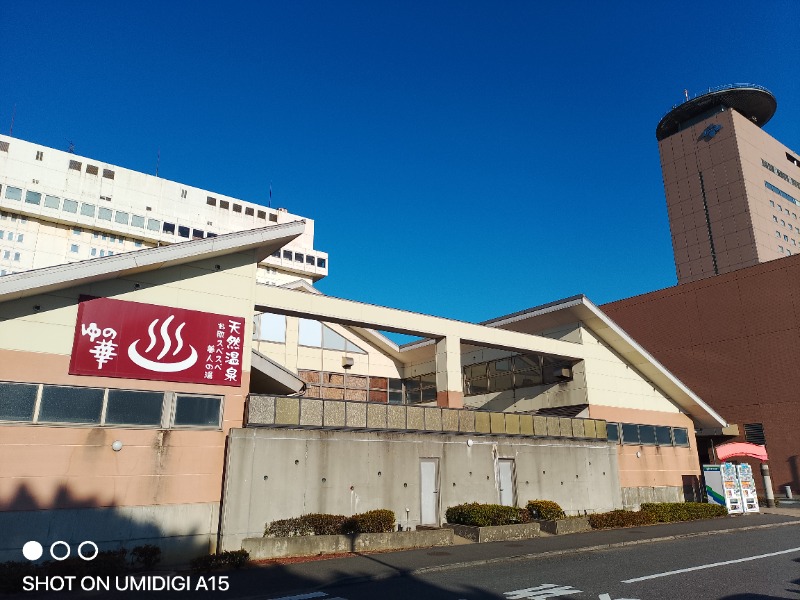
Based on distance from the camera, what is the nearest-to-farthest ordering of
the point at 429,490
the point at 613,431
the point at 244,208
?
the point at 429,490 < the point at 613,431 < the point at 244,208

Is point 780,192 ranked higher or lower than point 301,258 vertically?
higher

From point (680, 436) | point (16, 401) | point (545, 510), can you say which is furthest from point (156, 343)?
point (680, 436)

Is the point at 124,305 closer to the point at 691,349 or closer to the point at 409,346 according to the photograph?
the point at 409,346

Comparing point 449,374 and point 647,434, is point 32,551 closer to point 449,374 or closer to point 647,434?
point 449,374

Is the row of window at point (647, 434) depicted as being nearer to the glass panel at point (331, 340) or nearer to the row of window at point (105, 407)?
the glass panel at point (331, 340)

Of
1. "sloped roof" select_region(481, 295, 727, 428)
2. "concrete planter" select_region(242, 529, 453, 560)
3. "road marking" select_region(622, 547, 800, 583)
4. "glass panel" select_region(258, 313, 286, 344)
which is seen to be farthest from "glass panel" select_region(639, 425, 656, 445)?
"glass panel" select_region(258, 313, 286, 344)

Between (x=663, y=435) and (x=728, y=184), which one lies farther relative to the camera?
(x=728, y=184)

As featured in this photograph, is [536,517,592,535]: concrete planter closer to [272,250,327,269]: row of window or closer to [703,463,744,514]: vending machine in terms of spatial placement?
[703,463,744,514]: vending machine

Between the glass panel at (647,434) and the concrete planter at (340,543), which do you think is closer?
the concrete planter at (340,543)

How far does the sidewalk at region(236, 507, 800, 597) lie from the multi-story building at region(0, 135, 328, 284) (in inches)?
2805

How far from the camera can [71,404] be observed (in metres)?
16.5

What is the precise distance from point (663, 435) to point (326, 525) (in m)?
22.9

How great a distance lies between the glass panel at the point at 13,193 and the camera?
72438mm

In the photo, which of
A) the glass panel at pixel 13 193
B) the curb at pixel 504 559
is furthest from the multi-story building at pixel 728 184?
the glass panel at pixel 13 193
